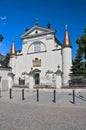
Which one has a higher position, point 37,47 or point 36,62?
point 37,47

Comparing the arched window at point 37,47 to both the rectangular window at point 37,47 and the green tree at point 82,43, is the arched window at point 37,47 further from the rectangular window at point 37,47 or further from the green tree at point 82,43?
the green tree at point 82,43

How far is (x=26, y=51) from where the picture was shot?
34.2m

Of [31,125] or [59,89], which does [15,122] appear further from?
[59,89]

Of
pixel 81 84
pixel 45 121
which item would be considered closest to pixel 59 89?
pixel 81 84

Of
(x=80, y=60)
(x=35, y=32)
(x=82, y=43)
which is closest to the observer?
(x=82, y=43)

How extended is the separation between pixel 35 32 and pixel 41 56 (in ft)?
17.9

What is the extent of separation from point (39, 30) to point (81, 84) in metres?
17.9

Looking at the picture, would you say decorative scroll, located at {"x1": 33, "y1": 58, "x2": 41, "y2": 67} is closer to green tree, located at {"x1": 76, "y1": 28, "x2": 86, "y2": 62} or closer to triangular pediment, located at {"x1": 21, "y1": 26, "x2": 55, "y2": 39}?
triangular pediment, located at {"x1": 21, "y1": 26, "x2": 55, "y2": 39}

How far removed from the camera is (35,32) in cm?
3378

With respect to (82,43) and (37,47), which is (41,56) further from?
(82,43)

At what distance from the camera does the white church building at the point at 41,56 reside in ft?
95.7

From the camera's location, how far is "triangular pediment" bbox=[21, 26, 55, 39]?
32250 mm

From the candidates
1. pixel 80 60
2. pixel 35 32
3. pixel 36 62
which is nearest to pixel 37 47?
pixel 36 62

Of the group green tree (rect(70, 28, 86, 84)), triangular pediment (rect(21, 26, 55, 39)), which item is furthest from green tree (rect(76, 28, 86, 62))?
triangular pediment (rect(21, 26, 55, 39))
